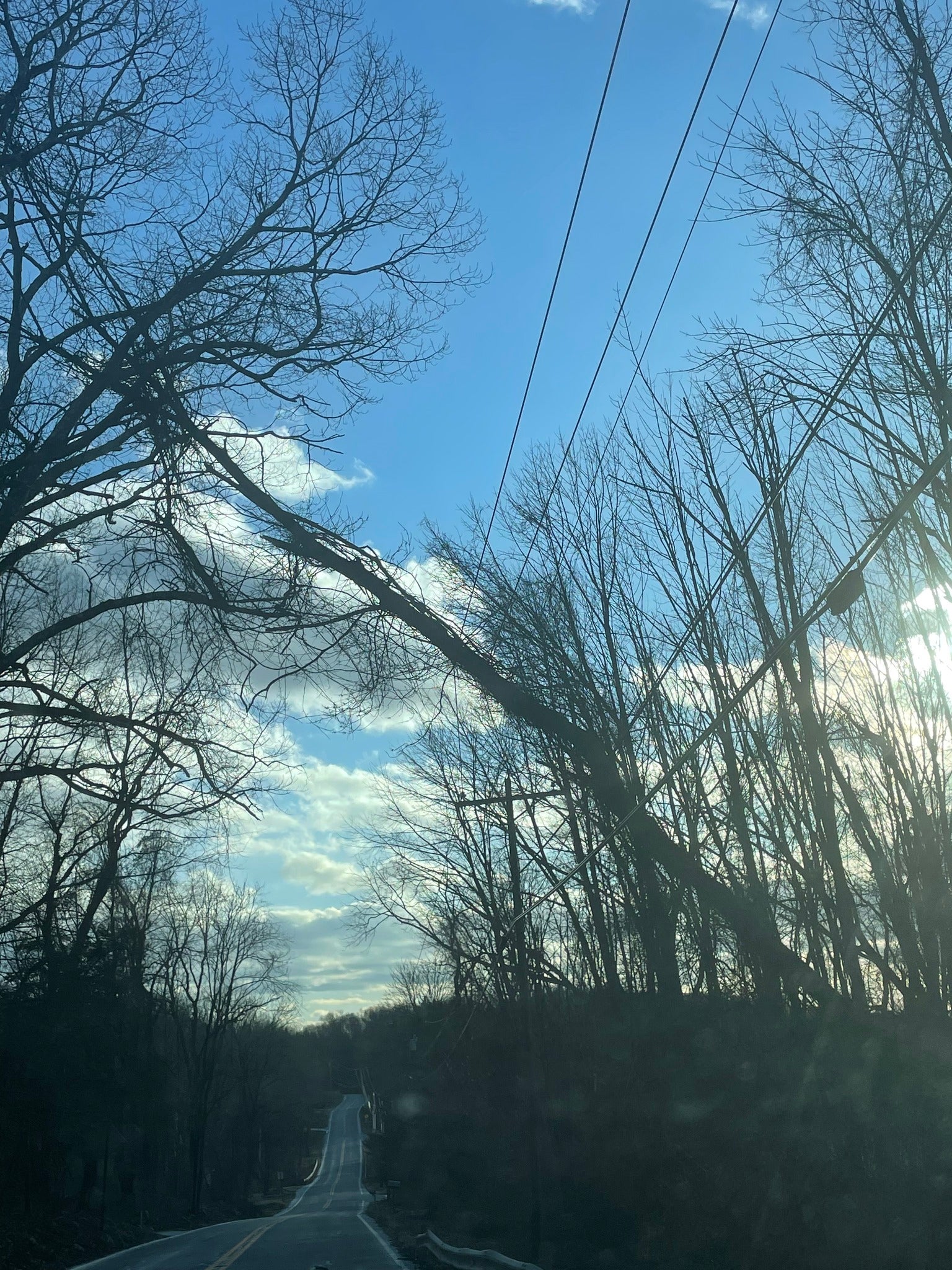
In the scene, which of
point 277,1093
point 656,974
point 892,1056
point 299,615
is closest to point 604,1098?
point 656,974

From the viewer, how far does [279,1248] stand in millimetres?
22906

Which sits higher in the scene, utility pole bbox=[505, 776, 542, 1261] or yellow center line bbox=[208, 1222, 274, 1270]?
utility pole bbox=[505, 776, 542, 1261]

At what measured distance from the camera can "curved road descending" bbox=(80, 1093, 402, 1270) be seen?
18.8 meters

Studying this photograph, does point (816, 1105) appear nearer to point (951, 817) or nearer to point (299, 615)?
point (951, 817)

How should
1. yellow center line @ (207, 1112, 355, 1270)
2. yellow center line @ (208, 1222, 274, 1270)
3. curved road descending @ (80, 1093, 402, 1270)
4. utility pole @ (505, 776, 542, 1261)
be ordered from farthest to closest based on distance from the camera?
curved road descending @ (80, 1093, 402, 1270) → yellow center line @ (207, 1112, 355, 1270) → yellow center line @ (208, 1222, 274, 1270) → utility pole @ (505, 776, 542, 1261)

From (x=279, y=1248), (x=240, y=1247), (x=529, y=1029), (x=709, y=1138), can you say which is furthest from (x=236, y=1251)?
(x=709, y=1138)

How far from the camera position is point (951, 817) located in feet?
29.8

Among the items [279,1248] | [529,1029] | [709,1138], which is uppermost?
[529,1029]

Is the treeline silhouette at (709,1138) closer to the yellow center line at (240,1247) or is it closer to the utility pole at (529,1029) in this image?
the utility pole at (529,1029)

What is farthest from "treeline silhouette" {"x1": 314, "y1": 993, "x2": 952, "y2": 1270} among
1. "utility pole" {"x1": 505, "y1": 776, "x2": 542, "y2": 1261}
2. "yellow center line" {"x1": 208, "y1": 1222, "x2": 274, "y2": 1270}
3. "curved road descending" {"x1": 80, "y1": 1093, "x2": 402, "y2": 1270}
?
"yellow center line" {"x1": 208, "y1": 1222, "x2": 274, "y2": 1270}

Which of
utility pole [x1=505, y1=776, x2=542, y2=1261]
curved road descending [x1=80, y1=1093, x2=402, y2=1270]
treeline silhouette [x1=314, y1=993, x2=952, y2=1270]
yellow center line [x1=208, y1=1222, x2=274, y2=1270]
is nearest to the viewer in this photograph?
treeline silhouette [x1=314, y1=993, x2=952, y2=1270]

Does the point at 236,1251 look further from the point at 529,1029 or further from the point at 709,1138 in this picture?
the point at 709,1138

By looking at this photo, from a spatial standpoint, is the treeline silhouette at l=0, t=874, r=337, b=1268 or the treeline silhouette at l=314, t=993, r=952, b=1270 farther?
the treeline silhouette at l=0, t=874, r=337, b=1268

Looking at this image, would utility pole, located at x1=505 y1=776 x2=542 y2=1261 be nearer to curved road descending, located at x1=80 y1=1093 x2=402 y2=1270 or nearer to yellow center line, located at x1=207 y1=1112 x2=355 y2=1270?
curved road descending, located at x1=80 y1=1093 x2=402 y2=1270
